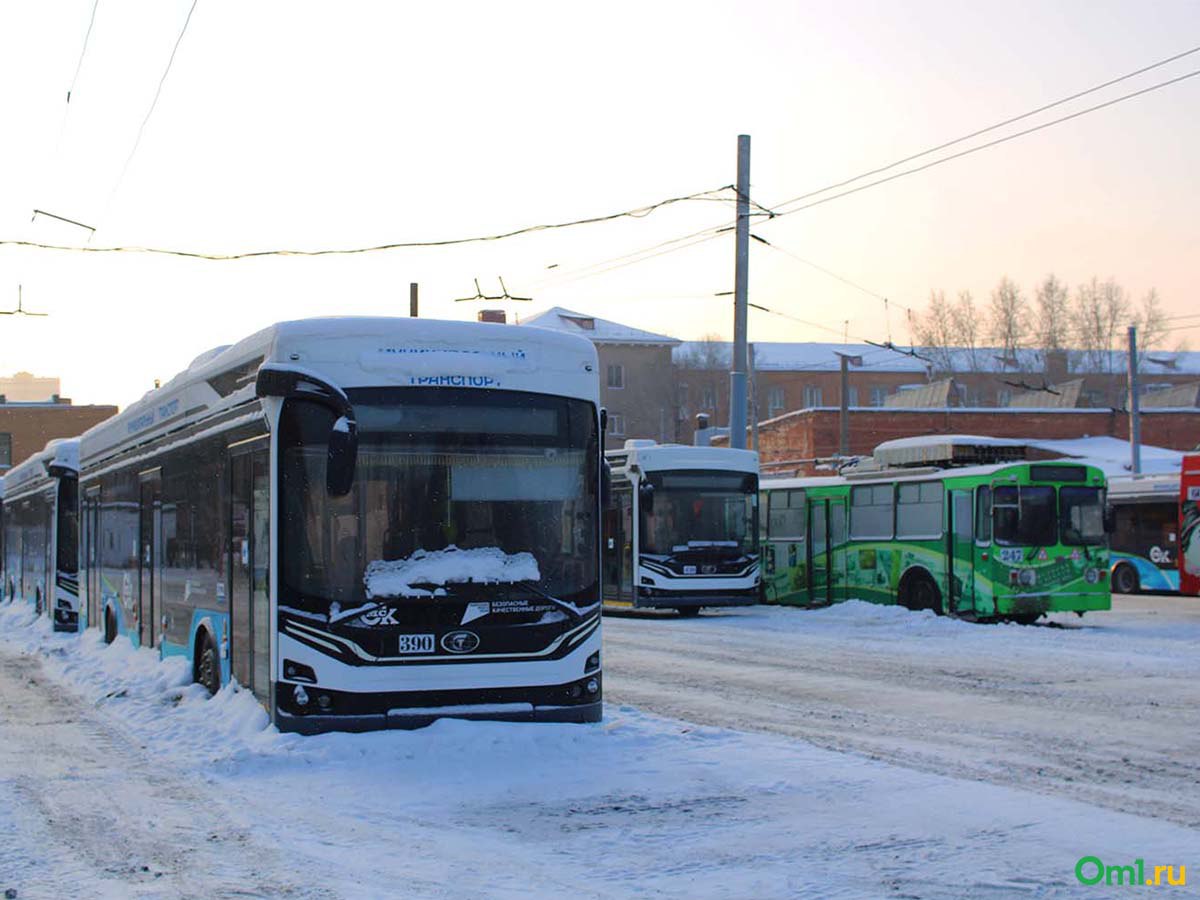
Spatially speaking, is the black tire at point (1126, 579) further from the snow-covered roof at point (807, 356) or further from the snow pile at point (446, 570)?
the snow-covered roof at point (807, 356)

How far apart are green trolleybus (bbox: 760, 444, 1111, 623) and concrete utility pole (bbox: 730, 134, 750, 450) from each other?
183 inches

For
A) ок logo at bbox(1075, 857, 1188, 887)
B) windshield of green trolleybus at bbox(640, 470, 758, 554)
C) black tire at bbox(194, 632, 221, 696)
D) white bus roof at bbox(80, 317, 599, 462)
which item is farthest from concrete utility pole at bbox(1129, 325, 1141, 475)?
ок logo at bbox(1075, 857, 1188, 887)

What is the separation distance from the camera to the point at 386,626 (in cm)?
999

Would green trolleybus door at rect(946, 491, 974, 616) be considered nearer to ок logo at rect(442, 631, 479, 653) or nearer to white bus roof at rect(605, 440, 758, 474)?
white bus roof at rect(605, 440, 758, 474)

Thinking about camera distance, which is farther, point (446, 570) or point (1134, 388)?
point (1134, 388)

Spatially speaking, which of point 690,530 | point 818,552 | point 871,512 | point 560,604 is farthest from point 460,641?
point 818,552

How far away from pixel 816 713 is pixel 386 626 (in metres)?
4.64

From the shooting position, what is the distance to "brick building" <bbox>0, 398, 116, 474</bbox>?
313ft

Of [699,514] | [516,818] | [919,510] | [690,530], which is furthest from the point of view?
[699,514]

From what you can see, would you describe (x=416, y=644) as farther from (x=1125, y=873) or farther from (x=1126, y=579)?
(x=1126, y=579)

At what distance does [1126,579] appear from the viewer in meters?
37.6

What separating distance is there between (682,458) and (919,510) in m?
4.72

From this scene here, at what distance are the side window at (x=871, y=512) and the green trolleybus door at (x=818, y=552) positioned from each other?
1.07 meters

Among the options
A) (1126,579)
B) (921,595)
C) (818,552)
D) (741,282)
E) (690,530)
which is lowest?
(1126,579)
